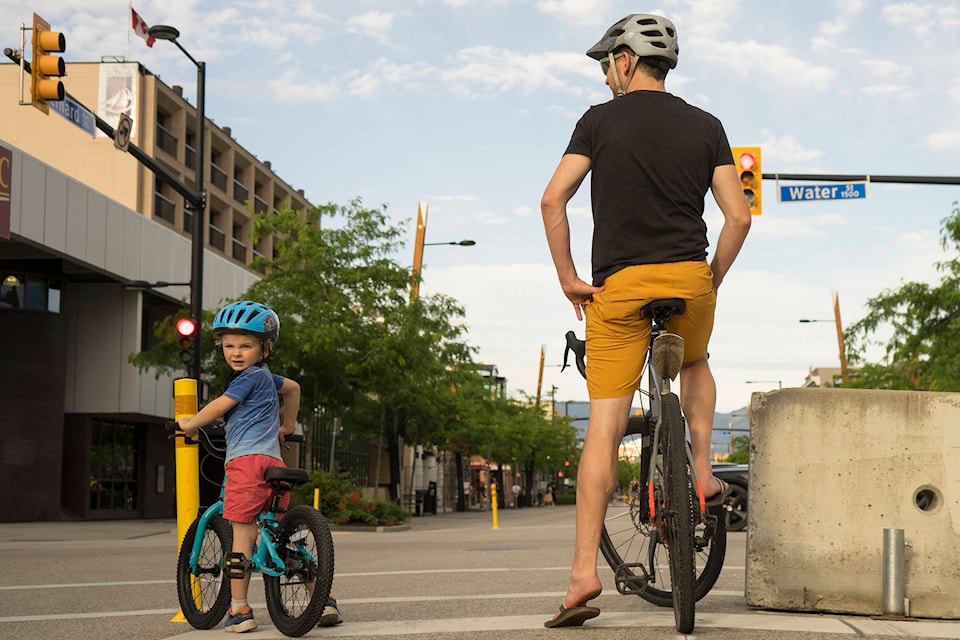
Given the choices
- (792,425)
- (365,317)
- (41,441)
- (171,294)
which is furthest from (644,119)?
(171,294)

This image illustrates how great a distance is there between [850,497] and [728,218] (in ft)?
4.59

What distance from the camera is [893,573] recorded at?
5090 millimetres

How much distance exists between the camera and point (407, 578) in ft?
28.3

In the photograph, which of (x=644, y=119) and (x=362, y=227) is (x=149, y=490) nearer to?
(x=362, y=227)

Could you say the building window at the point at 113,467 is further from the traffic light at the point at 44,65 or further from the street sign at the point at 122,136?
the traffic light at the point at 44,65

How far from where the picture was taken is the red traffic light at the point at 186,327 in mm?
19391

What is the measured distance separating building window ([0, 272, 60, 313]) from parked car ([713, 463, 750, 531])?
67.8 feet

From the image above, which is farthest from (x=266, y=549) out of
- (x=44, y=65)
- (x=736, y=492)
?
(x=736, y=492)

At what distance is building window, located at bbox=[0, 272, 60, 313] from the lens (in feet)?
101

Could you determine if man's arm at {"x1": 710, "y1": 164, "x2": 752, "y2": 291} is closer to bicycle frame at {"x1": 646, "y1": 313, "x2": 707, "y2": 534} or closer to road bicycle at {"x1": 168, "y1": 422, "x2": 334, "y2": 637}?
bicycle frame at {"x1": 646, "y1": 313, "x2": 707, "y2": 534}

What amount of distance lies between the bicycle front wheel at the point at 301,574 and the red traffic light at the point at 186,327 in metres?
14.7

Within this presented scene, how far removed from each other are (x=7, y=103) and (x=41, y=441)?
1475cm

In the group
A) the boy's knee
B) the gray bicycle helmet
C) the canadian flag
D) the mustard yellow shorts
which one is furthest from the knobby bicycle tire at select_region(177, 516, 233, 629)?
the canadian flag

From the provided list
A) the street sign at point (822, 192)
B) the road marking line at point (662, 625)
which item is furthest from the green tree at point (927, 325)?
the road marking line at point (662, 625)
